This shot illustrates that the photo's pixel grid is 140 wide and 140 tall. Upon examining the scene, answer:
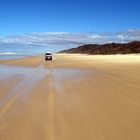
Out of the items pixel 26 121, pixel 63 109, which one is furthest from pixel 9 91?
pixel 26 121

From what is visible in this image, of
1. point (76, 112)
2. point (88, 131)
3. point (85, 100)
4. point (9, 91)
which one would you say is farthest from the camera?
point (9, 91)

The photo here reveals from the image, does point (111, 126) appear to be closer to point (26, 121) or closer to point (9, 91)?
point (26, 121)

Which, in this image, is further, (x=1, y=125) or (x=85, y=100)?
(x=85, y=100)

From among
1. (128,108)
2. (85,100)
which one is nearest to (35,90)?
(85,100)

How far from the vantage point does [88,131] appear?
6305 millimetres

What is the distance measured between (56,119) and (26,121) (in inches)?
28.3

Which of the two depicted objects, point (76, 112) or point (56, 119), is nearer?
point (56, 119)

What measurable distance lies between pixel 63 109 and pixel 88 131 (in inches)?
96.8

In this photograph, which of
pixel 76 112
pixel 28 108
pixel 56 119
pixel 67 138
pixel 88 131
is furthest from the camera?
pixel 28 108

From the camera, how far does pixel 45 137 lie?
A: 5941mm

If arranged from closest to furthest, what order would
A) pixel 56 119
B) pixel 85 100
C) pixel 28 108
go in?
pixel 56 119 < pixel 28 108 < pixel 85 100

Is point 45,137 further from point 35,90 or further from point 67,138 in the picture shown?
point 35,90

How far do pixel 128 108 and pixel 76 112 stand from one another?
1.51 m

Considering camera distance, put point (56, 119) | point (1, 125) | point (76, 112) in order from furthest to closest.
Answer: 1. point (76, 112)
2. point (56, 119)
3. point (1, 125)
